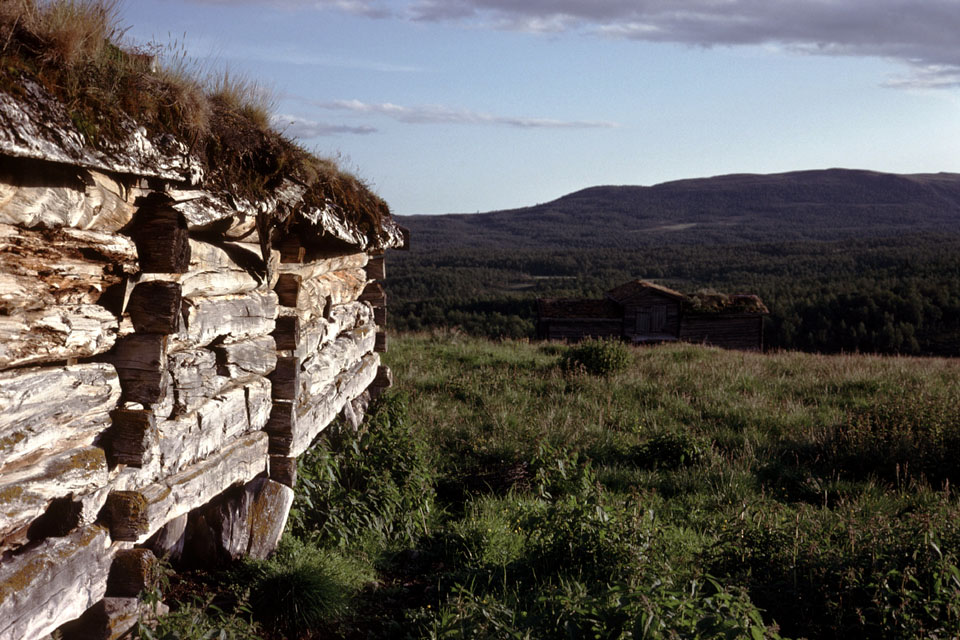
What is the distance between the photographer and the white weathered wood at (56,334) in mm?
2635

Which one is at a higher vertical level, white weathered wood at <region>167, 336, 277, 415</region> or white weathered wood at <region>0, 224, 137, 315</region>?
white weathered wood at <region>0, 224, 137, 315</region>

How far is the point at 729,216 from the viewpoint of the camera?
16700cm

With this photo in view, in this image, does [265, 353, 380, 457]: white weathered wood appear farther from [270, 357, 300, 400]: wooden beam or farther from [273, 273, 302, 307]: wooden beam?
[273, 273, 302, 307]: wooden beam

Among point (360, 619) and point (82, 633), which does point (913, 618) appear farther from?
point (82, 633)

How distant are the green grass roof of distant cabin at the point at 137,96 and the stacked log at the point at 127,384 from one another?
16 centimetres

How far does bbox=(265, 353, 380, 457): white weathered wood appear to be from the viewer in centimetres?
485

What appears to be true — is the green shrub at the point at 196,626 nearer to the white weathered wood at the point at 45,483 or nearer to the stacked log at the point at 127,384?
the stacked log at the point at 127,384

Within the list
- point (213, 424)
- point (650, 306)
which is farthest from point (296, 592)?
point (650, 306)

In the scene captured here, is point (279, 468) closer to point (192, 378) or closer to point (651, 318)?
point (192, 378)

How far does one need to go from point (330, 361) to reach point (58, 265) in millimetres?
3289

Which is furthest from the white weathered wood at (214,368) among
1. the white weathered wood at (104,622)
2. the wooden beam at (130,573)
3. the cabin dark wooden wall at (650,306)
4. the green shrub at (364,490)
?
the cabin dark wooden wall at (650,306)

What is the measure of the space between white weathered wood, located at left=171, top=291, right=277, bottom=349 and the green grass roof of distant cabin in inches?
26.1

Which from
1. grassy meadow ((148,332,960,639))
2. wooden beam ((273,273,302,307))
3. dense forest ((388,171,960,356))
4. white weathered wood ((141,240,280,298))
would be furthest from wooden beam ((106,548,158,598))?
dense forest ((388,171,960,356))

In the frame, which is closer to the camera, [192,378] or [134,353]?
[134,353]
